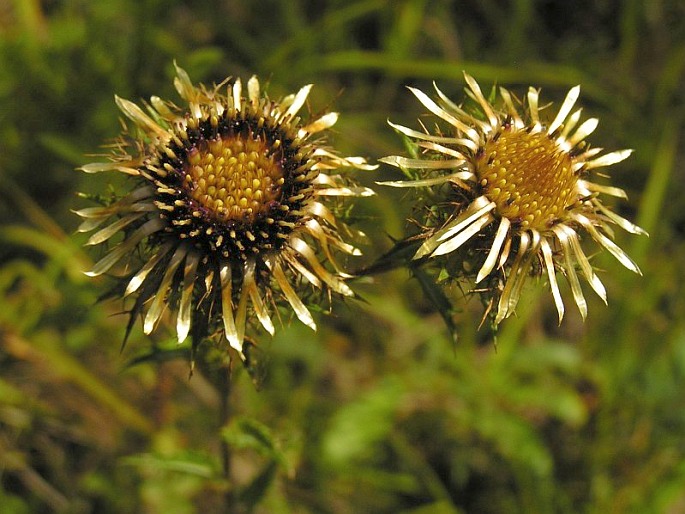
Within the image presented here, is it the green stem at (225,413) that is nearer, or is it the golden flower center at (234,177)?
the golden flower center at (234,177)

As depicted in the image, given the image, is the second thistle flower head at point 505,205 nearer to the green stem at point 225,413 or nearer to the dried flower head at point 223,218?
the dried flower head at point 223,218

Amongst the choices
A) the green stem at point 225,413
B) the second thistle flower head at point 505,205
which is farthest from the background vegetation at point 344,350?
the second thistle flower head at point 505,205

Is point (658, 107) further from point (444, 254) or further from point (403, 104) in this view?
point (444, 254)

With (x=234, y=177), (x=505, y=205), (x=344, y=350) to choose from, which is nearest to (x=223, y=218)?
(x=234, y=177)

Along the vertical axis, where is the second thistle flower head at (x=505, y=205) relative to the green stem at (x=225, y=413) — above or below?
above

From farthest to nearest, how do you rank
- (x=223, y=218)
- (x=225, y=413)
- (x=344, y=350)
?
(x=344, y=350) → (x=225, y=413) → (x=223, y=218)

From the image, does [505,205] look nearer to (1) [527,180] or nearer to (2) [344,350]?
(1) [527,180]
